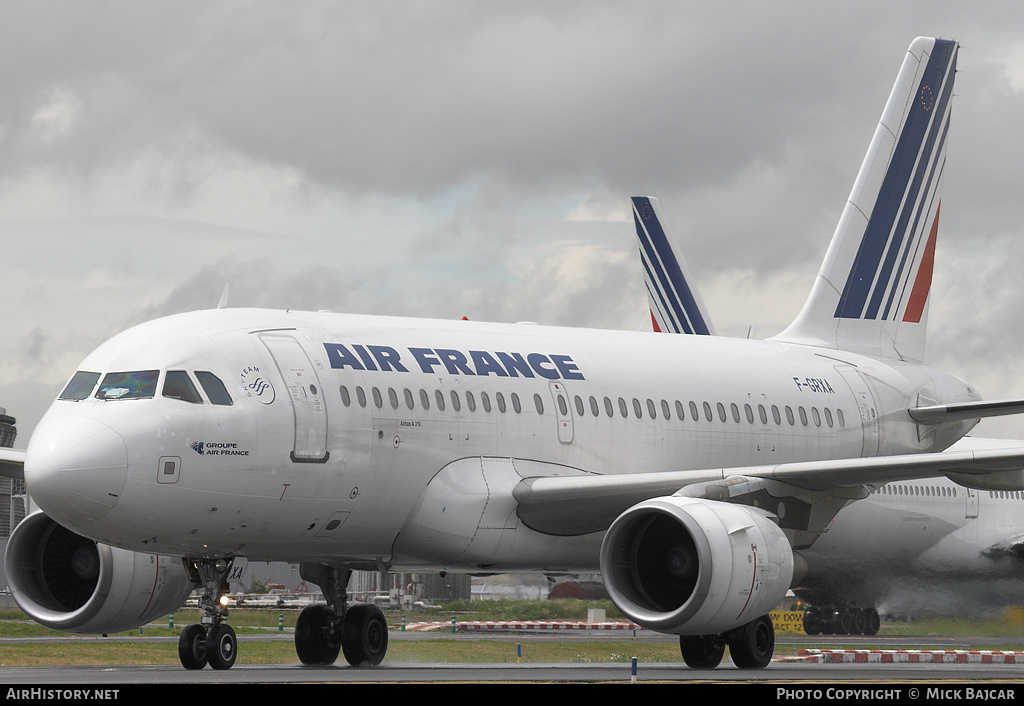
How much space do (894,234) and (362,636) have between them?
12954 millimetres

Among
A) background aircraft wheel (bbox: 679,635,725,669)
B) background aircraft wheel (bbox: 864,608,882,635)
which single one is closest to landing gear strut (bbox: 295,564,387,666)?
background aircraft wheel (bbox: 679,635,725,669)

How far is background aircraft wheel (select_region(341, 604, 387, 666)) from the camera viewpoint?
836 inches

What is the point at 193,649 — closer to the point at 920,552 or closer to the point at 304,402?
the point at 304,402

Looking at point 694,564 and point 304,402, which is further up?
point 304,402

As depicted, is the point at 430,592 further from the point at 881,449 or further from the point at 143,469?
the point at 143,469

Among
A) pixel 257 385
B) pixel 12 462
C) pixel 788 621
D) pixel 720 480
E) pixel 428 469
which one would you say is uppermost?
pixel 257 385

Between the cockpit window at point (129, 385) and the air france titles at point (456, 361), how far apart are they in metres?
2.33

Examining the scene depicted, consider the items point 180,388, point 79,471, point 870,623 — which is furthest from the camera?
point 870,623

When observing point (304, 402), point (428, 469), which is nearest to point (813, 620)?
point (428, 469)

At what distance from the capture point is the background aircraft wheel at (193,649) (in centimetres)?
1767

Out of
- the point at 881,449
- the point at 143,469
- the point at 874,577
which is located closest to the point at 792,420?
the point at 881,449

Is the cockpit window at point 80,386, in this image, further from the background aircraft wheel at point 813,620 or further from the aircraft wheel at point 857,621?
the background aircraft wheel at point 813,620

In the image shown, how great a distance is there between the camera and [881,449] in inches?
998

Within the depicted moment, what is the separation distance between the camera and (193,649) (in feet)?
58.1
